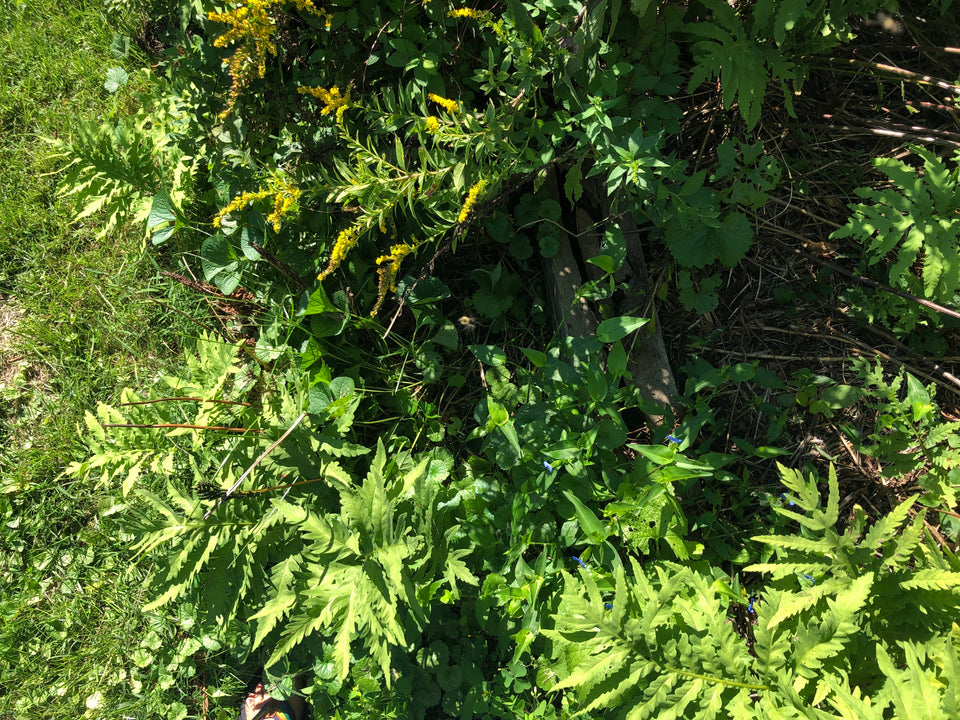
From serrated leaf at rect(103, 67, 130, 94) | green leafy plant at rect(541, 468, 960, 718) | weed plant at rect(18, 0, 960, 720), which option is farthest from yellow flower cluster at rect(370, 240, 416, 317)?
serrated leaf at rect(103, 67, 130, 94)

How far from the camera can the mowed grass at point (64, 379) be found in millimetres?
2900

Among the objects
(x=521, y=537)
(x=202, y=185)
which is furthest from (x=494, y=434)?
(x=202, y=185)

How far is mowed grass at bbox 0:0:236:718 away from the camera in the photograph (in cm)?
290

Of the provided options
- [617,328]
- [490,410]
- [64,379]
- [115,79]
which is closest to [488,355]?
[490,410]

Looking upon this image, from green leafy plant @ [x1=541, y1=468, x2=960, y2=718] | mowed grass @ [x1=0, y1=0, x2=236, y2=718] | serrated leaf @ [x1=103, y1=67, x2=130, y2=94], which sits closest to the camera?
green leafy plant @ [x1=541, y1=468, x2=960, y2=718]

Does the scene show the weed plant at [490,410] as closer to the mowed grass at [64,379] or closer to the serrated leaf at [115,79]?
the mowed grass at [64,379]

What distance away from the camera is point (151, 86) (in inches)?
125

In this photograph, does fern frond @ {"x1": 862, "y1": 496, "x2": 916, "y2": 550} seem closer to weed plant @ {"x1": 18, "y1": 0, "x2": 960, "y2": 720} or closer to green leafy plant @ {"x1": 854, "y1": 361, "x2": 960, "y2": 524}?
weed plant @ {"x1": 18, "y1": 0, "x2": 960, "y2": 720}

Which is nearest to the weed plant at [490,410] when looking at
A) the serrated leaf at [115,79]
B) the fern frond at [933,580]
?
the fern frond at [933,580]

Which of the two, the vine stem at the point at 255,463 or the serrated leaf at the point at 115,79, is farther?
the serrated leaf at the point at 115,79

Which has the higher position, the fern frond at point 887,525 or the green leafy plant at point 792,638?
the fern frond at point 887,525

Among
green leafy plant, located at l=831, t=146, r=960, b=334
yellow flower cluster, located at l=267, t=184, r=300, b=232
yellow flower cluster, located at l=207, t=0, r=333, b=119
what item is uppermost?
yellow flower cluster, located at l=207, t=0, r=333, b=119

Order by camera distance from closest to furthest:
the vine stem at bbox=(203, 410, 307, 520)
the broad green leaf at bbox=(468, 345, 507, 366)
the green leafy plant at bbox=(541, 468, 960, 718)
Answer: the green leafy plant at bbox=(541, 468, 960, 718)
the vine stem at bbox=(203, 410, 307, 520)
the broad green leaf at bbox=(468, 345, 507, 366)

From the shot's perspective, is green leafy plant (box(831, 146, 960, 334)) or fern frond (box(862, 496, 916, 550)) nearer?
fern frond (box(862, 496, 916, 550))
